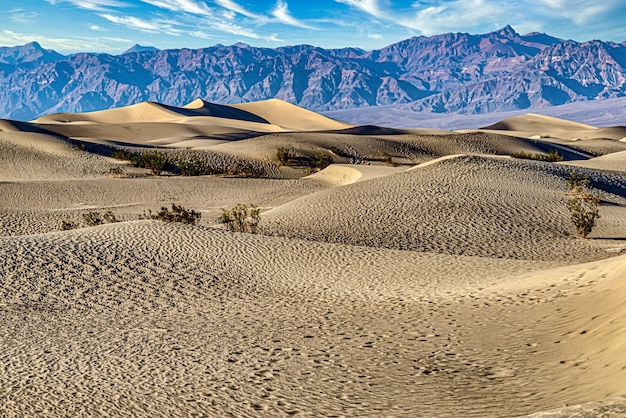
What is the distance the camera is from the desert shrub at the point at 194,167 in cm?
3747

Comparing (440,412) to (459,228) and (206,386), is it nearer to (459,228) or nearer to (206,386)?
(206,386)

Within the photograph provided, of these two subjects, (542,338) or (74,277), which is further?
(74,277)

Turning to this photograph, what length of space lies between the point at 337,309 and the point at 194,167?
2836cm

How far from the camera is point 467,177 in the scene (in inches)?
985

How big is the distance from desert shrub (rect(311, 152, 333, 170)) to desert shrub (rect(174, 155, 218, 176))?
6.39 meters

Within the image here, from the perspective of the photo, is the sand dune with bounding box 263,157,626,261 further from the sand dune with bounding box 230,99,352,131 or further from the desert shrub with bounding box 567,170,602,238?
the sand dune with bounding box 230,99,352,131

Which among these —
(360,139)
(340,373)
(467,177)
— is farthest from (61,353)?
(360,139)

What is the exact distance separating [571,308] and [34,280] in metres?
8.91

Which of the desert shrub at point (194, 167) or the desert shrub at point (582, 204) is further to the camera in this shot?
the desert shrub at point (194, 167)

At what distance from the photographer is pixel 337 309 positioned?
10641 mm

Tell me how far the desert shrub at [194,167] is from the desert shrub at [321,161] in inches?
252

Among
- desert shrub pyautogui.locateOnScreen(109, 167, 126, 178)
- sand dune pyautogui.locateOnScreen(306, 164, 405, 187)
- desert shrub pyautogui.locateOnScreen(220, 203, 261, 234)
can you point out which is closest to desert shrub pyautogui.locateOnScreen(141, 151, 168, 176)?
desert shrub pyautogui.locateOnScreen(109, 167, 126, 178)

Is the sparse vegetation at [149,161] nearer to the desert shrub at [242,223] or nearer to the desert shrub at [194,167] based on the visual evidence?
the desert shrub at [194,167]

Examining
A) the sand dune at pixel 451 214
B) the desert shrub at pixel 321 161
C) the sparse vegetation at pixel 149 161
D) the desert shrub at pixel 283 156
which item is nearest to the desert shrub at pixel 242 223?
the sand dune at pixel 451 214
